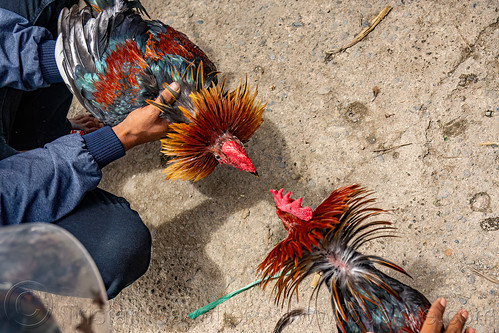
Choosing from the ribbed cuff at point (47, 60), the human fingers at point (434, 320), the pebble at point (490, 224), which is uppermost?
the pebble at point (490, 224)

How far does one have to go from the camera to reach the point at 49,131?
2158 mm

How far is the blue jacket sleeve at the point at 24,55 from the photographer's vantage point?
180 cm

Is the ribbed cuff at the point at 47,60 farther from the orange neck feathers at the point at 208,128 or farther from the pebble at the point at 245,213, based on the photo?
the pebble at the point at 245,213

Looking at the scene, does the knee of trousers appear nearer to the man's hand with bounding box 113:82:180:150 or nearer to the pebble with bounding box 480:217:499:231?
the man's hand with bounding box 113:82:180:150

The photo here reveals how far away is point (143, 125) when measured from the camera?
5.68 ft

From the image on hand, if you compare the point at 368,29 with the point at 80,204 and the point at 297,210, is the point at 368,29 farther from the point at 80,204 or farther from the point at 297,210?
the point at 80,204

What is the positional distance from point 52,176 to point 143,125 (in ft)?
1.30

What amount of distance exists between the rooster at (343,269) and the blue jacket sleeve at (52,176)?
Answer: 752mm

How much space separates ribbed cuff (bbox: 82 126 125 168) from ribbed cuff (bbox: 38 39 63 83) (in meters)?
0.44

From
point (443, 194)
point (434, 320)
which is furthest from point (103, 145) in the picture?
point (443, 194)

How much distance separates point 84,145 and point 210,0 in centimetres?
141

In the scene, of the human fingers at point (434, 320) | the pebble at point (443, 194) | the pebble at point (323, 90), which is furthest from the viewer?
the pebble at point (323, 90)

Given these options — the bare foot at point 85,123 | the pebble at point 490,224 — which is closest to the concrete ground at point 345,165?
the pebble at point 490,224

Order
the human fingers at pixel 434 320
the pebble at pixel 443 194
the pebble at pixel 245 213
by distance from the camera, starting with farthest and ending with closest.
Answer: the pebble at pixel 245 213 < the pebble at pixel 443 194 < the human fingers at pixel 434 320
